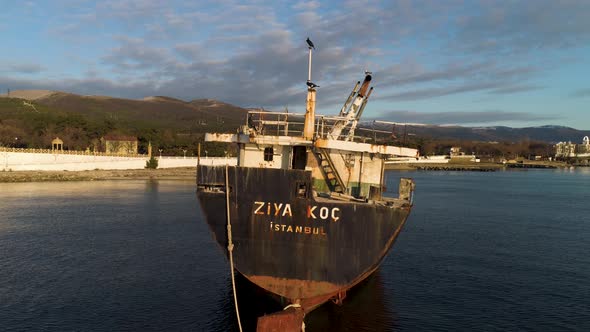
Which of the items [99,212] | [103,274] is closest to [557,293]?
[103,274]

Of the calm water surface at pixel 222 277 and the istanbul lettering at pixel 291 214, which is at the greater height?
the istanbul lettering at pixel 291 214

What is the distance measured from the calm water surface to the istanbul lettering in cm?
502

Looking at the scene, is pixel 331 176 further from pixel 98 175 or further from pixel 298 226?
pixel 98 175

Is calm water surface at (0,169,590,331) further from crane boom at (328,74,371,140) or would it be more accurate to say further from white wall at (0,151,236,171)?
white wall at (0,151,236,171)

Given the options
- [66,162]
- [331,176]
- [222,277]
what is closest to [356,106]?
[331,176]

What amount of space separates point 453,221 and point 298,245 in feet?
118

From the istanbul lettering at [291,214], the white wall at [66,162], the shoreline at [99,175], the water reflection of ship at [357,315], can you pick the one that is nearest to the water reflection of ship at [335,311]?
the water reflection of ship at [357,315]

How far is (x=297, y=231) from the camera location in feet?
60.3

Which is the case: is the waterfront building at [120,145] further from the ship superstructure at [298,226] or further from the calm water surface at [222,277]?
the ship superstructure at [298,226]

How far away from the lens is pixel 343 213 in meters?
18.0

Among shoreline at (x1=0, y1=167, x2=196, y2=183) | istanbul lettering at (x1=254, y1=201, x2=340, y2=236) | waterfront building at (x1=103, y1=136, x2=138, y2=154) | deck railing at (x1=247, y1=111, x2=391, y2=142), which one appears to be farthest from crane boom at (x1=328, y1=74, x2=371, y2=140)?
waterfront building at (x1=103, y1=136, x2=138, y2=154)

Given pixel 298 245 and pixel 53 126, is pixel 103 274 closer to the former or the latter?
pixel 298 245

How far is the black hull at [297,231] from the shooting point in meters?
18.1

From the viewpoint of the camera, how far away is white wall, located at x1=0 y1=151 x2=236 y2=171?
88.8 metres
